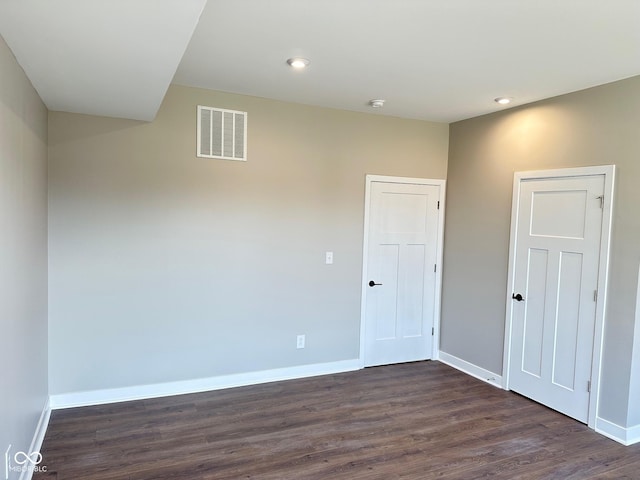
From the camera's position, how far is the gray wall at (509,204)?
9.91 feet

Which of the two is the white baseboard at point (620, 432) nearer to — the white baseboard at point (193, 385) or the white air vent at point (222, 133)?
the white baseboard at point (193, 385)

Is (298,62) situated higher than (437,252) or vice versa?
(298,62)

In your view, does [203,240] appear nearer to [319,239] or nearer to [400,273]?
[319,239]

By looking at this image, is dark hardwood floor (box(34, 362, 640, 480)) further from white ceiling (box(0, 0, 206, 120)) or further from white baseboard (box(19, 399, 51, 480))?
Answer: white ceiling (box(0, 0, 206, 120))

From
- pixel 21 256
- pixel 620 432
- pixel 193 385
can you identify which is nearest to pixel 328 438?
pixel 193 385

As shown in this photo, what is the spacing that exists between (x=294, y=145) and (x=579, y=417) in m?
3.30

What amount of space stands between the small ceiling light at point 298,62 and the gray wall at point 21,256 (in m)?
1.57

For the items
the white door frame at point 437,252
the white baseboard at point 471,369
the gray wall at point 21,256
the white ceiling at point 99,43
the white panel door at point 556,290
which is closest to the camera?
the white ceiling at point 99,43

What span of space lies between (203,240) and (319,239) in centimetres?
111

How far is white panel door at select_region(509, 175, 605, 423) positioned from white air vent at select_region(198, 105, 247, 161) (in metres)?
2.56

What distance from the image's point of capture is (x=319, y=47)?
2611mm

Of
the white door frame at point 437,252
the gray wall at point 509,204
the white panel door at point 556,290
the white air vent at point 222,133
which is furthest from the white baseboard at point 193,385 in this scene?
the white air vent at point 222,133

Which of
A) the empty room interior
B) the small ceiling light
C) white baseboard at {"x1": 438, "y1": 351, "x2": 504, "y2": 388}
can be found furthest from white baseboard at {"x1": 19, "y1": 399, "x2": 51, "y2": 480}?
white baseboard at {"x1": 438, "y1": 351, "x2": 504, "y2": 388}

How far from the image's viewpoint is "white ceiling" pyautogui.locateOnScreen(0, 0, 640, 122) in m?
1.80
